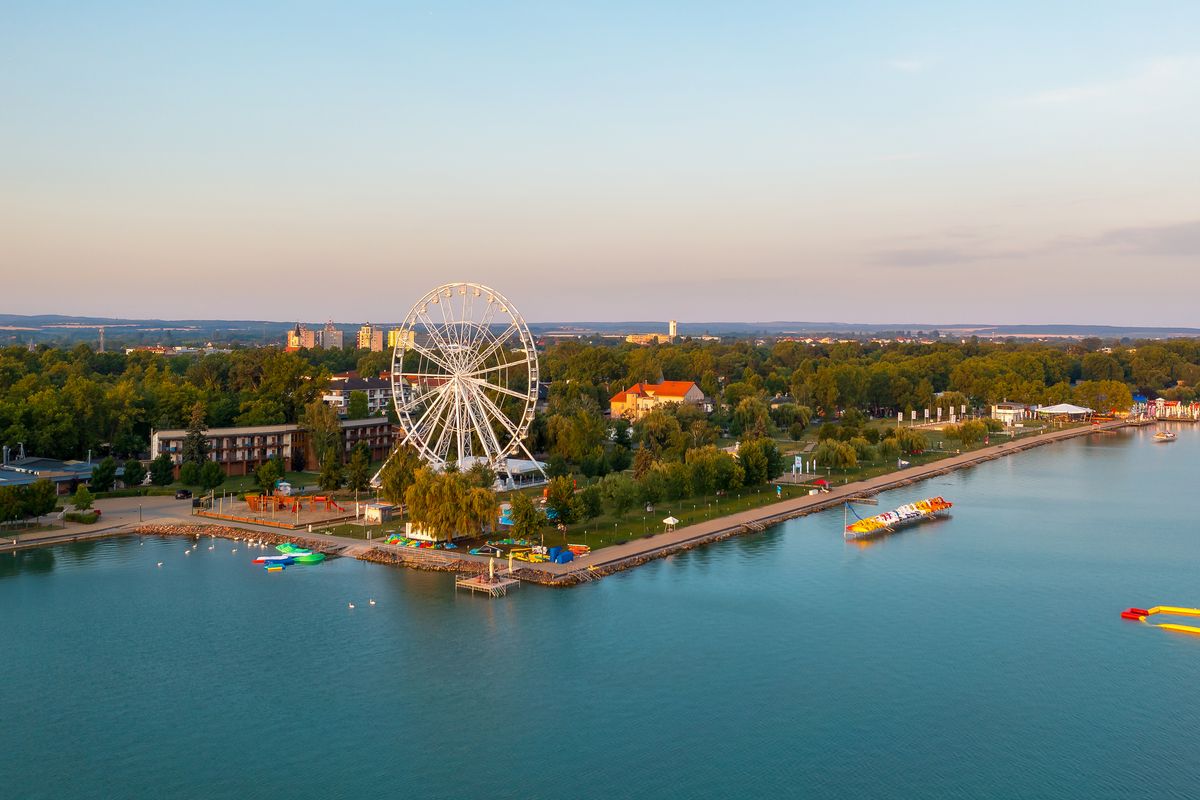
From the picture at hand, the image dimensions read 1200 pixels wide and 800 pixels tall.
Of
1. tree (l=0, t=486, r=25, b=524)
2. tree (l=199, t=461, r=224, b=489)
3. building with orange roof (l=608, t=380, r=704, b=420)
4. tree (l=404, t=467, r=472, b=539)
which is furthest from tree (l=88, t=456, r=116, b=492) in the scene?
building with orange roof (l=608, t=380, r=704, b=420)

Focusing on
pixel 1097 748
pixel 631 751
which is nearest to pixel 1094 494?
pixel 1097 748

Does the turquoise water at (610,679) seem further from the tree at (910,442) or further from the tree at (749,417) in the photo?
the tree at (749,417)

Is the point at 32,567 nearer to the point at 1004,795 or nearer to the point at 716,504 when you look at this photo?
the point at 716,504

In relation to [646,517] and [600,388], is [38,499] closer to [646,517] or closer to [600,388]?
[646,517]

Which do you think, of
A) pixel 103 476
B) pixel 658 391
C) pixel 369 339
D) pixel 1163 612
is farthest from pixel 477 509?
pixel 369 339

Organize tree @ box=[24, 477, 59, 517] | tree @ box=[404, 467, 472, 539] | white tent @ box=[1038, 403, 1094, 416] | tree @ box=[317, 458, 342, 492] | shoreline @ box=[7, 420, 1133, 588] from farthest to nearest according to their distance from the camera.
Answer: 1. white tent @ box=[1038, 403, 1094, 416]
2. tree @ box=[317, 458, 342, 492]
3. tree @ box=[24, 477, 59, 517]
4. tree @ box=[404, 467, 472, 539]
5. shoreline @ box=[7, 420, 1133, 588]

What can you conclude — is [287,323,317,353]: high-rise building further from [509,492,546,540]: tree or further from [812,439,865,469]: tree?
[509,492,546,540]: tree
